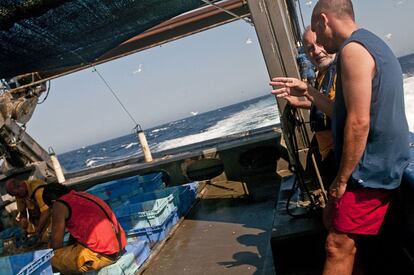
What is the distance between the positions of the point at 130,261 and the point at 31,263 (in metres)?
1.59

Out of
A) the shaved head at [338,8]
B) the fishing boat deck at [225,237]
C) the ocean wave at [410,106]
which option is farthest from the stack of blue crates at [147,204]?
the ocean wave at [410,106]

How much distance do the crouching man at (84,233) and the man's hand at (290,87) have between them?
118 inches

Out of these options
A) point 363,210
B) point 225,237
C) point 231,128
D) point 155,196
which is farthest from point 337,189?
point 231,128

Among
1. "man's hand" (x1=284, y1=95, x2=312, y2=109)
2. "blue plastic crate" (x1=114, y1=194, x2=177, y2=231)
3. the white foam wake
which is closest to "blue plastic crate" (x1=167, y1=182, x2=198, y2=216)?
"blue plastic crate" (x1=114, y1=194, x2=177, y2=231)

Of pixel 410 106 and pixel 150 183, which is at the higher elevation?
pixel 150 183

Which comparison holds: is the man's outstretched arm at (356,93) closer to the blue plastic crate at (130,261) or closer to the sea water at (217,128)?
the blue plastic crate at (130,261)

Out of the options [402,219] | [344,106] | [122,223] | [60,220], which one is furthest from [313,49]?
[122,223]

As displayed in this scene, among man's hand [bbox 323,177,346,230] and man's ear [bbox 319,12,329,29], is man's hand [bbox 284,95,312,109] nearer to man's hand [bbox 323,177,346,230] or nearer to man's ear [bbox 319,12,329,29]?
man's ear [bbox 319,12,329,29]

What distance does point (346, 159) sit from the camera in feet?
6.82

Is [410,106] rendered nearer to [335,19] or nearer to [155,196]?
[155,196]

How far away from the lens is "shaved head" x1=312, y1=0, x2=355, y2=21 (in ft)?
7.04

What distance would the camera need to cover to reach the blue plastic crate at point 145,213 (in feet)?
17.8

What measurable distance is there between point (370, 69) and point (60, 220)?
3.99 m

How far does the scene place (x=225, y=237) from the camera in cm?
518
